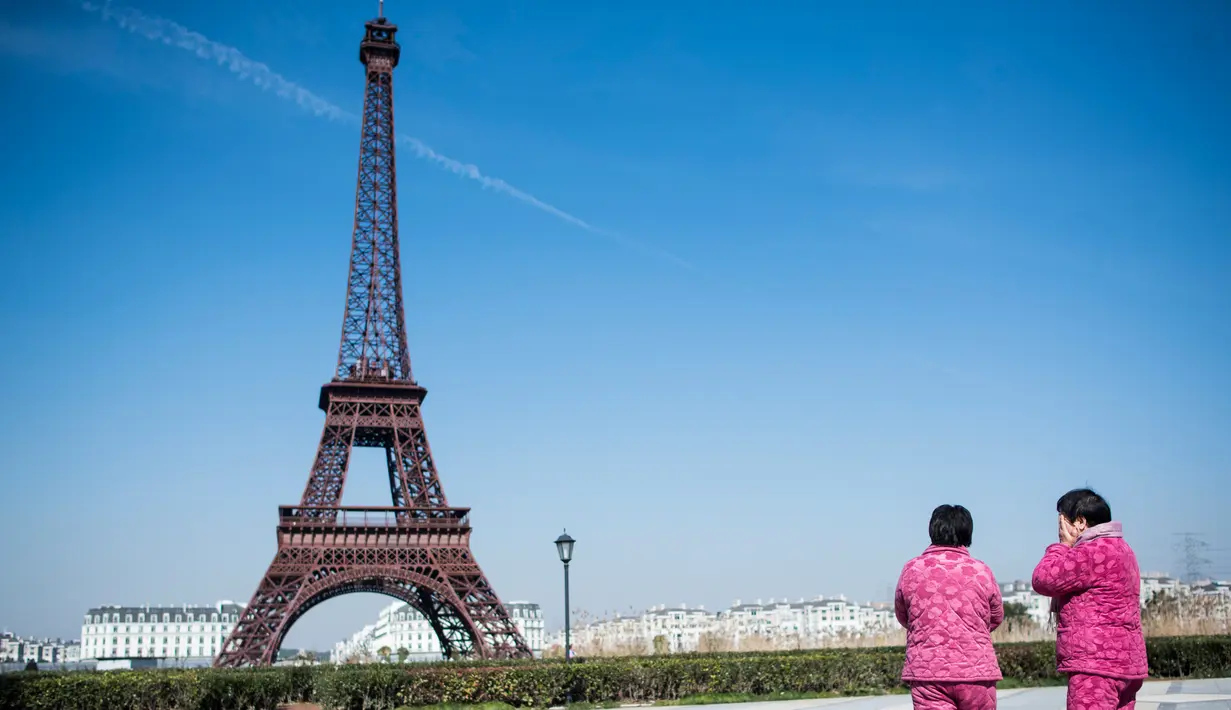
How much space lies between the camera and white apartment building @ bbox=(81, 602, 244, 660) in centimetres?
13362

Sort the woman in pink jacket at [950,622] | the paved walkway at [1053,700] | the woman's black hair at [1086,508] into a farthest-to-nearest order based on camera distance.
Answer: the paved walkway at [1053,700], the woman's black hair at [1086,508], the woman in pink jacket at [950,622]

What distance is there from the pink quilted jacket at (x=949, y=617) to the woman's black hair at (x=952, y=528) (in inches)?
2.7

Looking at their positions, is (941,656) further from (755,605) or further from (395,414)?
(755,605)

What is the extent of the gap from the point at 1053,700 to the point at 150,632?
14146 cm

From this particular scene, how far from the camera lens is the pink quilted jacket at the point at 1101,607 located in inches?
215

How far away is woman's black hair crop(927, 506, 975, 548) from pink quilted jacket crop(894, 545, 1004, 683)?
70mm

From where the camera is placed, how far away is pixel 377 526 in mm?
40531

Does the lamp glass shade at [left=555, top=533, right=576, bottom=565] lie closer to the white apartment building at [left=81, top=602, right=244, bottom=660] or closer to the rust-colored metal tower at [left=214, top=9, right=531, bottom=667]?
the rust-colored metal tower at [left=214, top=9, right=531, bottom=667]

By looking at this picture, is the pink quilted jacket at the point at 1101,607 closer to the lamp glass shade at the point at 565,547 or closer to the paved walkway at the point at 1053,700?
the paved walkway at the point at 1053,700

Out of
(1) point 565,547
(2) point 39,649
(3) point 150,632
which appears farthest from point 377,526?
(2) point 39,649

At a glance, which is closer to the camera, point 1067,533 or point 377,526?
point 1067,533

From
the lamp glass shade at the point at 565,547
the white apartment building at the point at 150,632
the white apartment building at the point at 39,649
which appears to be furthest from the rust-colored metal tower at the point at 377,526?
the white apartment building at the point at 39,649

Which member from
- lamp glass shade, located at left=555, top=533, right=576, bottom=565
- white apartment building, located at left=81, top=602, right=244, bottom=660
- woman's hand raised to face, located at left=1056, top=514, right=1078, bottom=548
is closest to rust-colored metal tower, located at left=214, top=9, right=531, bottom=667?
lamp glass shade, located at left=555, top=533, right=576, bottom=565

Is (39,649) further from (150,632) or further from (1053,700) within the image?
(1053,700)
